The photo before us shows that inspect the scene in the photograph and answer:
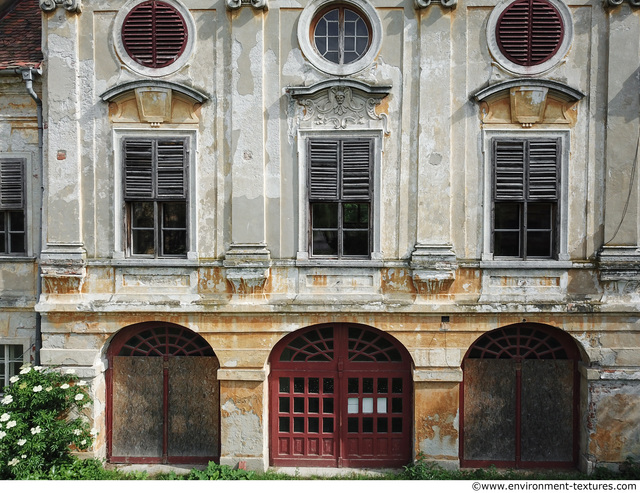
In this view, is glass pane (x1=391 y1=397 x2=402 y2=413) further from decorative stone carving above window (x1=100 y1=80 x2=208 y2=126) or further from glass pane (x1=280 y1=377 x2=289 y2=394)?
decorative stone carving above window (x1=100 y1=80 x2=208 y2=126)

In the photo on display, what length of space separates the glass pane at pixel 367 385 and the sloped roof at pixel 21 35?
8.19 meters

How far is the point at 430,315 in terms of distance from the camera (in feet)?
31.5

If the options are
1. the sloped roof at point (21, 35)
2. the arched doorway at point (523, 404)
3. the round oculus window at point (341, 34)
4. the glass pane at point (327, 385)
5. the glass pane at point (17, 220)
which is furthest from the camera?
the glass pane at point (17, 220)

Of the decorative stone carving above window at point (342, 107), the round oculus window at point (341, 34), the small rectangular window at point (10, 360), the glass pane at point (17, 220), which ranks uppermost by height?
the round oculus window at point (341, 34)

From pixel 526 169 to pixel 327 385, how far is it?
5207 mm

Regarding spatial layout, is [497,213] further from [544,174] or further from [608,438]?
[608,438]

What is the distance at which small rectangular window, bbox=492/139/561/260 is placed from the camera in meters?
9.56

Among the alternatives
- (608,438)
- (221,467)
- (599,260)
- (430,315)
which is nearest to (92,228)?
(221,467)

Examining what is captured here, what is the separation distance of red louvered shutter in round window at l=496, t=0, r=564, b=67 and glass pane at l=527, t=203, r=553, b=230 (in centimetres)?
247

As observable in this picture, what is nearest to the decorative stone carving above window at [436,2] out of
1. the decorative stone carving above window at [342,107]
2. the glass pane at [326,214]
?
the decorative stone carving above window at [342,107]

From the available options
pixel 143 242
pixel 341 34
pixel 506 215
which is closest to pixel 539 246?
pixel 506 215

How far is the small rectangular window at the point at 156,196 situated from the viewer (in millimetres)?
9719

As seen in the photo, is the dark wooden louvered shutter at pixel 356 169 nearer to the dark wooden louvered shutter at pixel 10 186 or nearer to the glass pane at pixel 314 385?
the glass pane at pixel 314 385

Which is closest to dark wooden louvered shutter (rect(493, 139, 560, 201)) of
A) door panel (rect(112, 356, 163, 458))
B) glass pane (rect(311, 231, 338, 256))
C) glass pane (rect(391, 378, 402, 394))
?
glass pane (rect(311, 231, 338, 256))
